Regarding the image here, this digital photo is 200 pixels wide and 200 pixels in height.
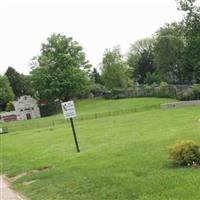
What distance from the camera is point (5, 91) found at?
13350 centimetres

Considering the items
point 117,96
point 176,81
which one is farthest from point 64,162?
point 176,81

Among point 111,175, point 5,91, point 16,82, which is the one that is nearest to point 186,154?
point 111,175

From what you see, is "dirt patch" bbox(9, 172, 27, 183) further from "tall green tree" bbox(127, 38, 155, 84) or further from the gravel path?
"tall green tree" bbox(127, 38, 155, 84)

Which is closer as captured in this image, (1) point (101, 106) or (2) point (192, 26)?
(2) point (192, 26)

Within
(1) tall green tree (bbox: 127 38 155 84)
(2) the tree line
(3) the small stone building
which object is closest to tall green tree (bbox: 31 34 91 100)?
(2) the tree line

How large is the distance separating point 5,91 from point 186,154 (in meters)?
121

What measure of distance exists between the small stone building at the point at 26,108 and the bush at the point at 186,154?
303ft

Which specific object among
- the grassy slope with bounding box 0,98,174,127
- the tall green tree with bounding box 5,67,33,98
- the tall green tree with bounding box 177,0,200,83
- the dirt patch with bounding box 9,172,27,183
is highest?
the tall green tree with bounding box 5,67,33,98

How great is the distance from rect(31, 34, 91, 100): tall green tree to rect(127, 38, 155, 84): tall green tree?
72.2 feet

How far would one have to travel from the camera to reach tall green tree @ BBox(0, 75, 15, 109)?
131m

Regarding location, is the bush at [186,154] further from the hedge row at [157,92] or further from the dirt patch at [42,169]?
the hedge row at [157,92]

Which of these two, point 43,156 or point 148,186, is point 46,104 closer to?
point 43,156

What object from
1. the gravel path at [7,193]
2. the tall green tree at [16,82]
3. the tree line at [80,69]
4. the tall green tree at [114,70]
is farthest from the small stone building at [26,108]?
the gravel path at [7,193]

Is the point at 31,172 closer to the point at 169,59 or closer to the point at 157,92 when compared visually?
the point at 157,92
